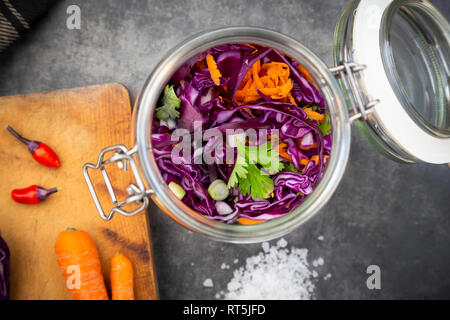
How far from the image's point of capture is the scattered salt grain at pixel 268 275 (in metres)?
1.09

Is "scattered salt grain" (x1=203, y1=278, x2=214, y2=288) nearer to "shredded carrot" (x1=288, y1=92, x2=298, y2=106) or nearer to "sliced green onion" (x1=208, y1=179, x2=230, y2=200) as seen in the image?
"sliced green onion" (x1=208, y1=179, x2=230, y2=200)

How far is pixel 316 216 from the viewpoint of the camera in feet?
3.65

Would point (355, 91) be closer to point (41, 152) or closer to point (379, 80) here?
point (379, 80)

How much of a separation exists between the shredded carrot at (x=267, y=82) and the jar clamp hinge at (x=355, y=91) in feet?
0.32

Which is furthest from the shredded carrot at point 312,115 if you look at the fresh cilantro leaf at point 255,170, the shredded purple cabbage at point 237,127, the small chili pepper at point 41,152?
the small chili pepper at point 41,152

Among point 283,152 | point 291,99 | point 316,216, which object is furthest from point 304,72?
point 316,216

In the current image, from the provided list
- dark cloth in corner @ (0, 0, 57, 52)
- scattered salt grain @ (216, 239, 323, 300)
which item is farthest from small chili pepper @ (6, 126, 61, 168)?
scattered salt grain @ (216, 239, 323, 300)

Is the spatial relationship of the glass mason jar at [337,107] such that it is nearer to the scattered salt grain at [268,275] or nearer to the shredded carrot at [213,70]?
the shredded carrot at [213,70]

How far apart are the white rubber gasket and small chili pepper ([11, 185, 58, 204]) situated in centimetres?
86

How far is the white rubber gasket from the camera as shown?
2.13 ft
